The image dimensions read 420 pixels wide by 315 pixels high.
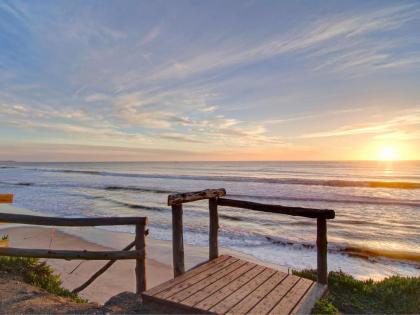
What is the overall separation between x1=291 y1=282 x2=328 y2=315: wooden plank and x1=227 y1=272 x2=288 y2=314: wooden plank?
0.52 meters

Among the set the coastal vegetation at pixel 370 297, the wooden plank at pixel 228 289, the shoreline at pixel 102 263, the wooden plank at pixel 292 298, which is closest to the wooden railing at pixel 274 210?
the wooden plank at pixel 292 298

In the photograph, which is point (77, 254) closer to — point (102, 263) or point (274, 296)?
point (274, 296)

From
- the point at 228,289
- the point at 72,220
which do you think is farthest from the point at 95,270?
the point at 228,289

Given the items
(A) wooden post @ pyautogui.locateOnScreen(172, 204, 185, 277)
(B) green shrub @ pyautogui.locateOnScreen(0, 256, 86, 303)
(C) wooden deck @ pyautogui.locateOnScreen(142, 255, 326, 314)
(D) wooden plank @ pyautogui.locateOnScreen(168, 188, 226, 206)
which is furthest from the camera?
(B) green shrub @ pyautogui.locateOnScreen(0, 256, 86, 303)

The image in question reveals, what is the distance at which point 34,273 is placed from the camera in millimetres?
6414

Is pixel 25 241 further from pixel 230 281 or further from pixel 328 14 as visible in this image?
pixel 328 14

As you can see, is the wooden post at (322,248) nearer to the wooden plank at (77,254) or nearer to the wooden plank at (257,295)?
the wooden plank at (257,295)

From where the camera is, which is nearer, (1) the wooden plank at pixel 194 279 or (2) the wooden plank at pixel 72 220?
(1) the wooden plank at pixel 194 279

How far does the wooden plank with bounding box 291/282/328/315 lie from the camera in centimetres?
428

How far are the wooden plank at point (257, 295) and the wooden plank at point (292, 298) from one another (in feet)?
0.94

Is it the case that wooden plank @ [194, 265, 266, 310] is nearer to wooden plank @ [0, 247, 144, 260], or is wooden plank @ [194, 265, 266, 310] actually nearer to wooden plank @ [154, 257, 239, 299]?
wooden plank @ [154, 257, 239, 299]

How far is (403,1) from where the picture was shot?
29.2 ft

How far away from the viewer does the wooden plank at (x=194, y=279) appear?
448 centimetres

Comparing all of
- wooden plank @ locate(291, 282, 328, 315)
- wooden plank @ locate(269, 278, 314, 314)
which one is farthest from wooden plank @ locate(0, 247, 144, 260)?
wooden plank @ locate(291, 282, 328, 315)
